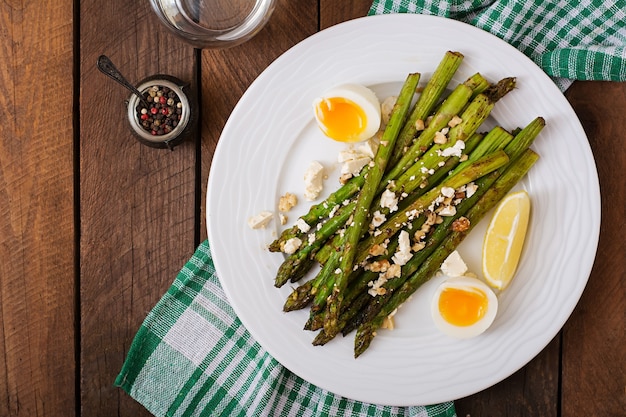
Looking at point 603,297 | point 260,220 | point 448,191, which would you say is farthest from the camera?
point 603,297

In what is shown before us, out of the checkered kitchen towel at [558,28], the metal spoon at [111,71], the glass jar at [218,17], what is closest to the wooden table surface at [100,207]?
the glass jar at [218,17]

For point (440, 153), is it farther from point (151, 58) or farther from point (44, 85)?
point (44, 85)

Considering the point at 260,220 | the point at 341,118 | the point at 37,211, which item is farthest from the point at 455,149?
the point at 37,211

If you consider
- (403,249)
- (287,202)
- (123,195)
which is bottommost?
(403,249)

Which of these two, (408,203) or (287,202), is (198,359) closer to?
(287,202)

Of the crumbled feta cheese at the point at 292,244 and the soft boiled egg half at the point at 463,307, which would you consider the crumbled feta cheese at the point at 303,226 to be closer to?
the crumbled feta cheese at the point at 292,244

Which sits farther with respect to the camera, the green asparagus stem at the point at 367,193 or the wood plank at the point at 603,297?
the wood plank at the point at 603,297

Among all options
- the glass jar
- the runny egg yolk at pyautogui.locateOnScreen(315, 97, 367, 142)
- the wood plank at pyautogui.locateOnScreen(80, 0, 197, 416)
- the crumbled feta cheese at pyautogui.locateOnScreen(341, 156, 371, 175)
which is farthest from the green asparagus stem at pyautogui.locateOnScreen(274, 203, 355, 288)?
the glass jar
